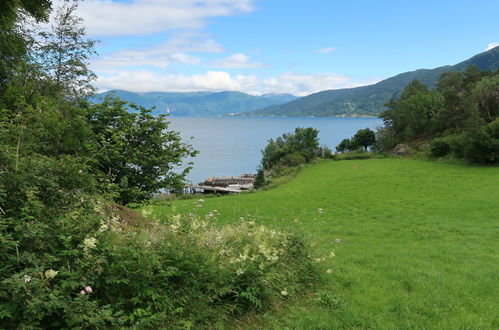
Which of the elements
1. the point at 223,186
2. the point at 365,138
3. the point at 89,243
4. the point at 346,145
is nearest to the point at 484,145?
the point at 89,243

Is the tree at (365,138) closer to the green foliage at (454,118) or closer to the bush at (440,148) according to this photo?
the green foliage at (454,118)

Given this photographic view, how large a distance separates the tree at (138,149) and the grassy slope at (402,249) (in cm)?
341

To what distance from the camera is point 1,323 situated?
10.00ft

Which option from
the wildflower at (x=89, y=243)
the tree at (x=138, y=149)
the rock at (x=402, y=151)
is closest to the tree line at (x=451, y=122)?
the rock at (x=402, y=151)

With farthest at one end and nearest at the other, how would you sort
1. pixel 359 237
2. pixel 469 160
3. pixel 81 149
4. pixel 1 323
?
pixel 469 160 → pixel 359 237 → pixel 81 149 → pixel 1 323

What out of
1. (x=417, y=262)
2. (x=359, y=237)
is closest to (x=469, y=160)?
(x=359, y=237)

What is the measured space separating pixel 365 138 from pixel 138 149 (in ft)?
218

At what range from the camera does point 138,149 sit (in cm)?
1185

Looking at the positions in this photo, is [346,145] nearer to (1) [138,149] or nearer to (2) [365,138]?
(2) [365,138]

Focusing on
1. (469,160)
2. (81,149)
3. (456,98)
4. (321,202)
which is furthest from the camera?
(456,98)

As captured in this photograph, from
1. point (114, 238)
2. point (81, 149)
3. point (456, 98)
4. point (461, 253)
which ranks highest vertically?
point (456, 98)

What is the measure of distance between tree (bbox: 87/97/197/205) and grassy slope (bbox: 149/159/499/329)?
341 centimetres

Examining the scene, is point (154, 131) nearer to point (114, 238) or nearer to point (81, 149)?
point (81, 149)

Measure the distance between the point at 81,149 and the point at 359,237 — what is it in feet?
32.6
